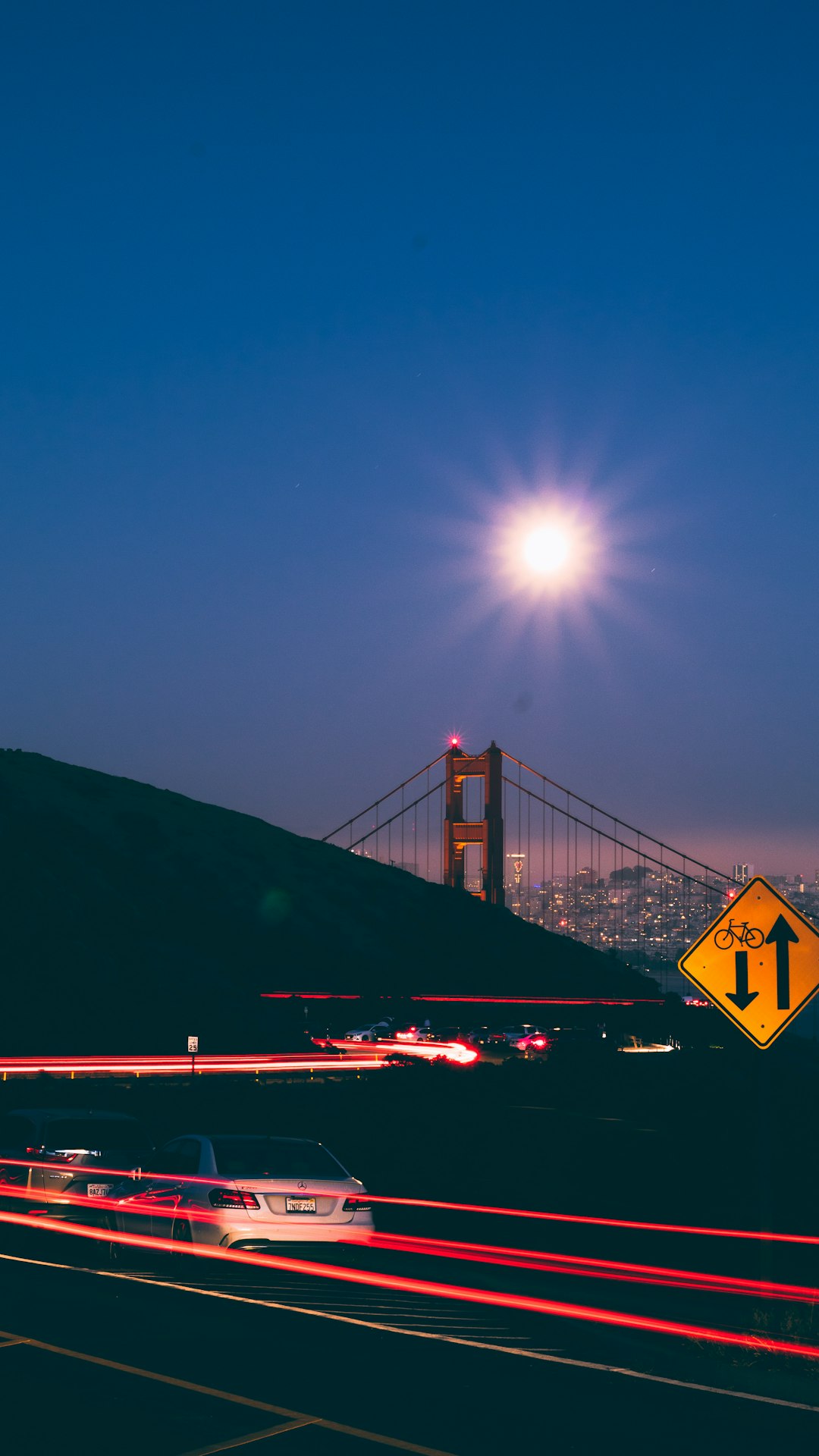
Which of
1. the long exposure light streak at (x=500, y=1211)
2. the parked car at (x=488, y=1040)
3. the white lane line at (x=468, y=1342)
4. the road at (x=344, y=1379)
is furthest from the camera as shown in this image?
the parked car at (x=488, y=1040)

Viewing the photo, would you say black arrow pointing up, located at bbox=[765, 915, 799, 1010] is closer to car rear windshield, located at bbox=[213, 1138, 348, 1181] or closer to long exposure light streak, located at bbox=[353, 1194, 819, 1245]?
long exposure light streak, located at bbox=[353, 1194, 819, 1245]

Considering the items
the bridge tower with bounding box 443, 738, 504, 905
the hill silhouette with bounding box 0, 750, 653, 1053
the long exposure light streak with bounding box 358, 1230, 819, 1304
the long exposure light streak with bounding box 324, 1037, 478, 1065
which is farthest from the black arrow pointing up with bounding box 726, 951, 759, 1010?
the bridge tower with bounding box 443, 738, 504, 905

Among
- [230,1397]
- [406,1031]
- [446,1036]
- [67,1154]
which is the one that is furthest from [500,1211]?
[406,1031]

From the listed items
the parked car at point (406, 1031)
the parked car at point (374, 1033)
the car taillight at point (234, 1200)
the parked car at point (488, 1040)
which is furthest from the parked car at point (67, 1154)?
the parked car at point (374, 1033)

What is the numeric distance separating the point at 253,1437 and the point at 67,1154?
889 cm

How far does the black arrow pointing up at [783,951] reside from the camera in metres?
11.5

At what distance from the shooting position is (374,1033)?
241ft

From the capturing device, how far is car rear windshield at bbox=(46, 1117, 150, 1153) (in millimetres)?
15984

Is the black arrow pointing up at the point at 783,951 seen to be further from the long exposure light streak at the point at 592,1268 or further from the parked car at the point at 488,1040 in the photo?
the parked car at the point at 488,1040

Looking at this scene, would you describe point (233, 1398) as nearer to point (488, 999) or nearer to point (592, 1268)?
point (592, 1268)

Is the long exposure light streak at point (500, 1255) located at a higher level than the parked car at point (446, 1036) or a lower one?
lower

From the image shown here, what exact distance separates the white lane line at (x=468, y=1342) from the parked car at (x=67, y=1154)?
5.14 feet

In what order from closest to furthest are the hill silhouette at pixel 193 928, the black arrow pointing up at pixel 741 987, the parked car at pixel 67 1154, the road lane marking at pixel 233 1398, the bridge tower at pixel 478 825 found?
the road lane marking at pixel 233 1398, the black arrow pointing up at pixel 741 987, the parked car at pixel 67 1154, the hill silhouette at pixel 193 928, the bridge tower at pixel 478 825

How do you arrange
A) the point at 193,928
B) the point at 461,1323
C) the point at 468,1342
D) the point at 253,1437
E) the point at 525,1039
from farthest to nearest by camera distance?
the point at 193,928 → the point at 525,1039 → the point at 461,1323 → the point at 468,1342 → the point at 253,1437
